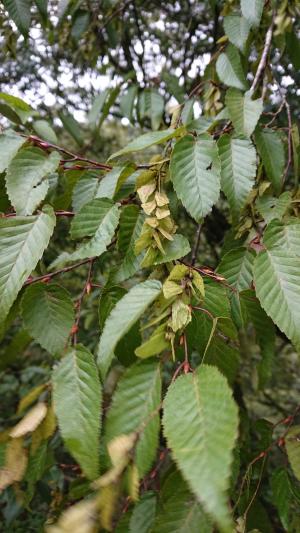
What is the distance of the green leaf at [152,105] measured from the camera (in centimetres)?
183

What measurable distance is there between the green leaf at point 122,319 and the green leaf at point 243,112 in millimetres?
464

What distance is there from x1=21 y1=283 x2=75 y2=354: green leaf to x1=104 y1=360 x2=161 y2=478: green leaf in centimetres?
19

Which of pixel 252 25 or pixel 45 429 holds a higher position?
pixel 252 25

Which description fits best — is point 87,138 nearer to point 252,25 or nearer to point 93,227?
point 252,25

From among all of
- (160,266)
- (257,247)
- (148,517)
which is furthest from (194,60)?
(148,517)

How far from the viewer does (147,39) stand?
2.96 m

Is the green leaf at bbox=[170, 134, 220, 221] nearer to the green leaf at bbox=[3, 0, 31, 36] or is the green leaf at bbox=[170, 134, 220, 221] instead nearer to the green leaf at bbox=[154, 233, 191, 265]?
the green leaf at bbox=[154, 233, 191, 265]

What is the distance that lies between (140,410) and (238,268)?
403mm

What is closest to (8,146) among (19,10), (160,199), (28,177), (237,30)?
(28,177)

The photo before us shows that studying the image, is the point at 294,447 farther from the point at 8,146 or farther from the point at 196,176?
the point at 8,146

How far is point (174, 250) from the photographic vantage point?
0.68m

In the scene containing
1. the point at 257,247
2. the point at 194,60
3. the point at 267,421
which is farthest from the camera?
the point at 194,60

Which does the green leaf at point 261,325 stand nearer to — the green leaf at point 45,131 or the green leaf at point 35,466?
the green leaf at point 35,466

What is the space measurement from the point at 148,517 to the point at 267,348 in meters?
0.38
